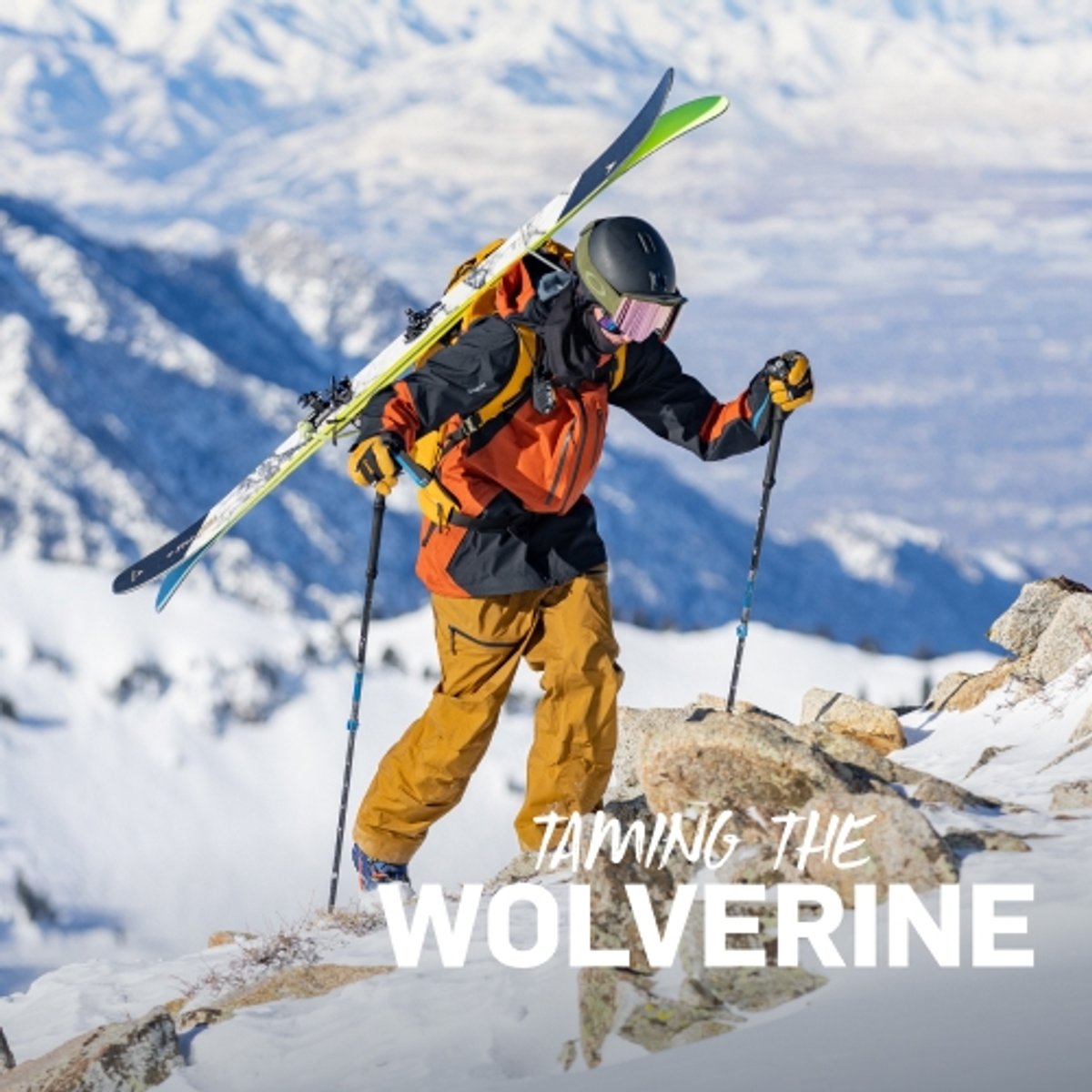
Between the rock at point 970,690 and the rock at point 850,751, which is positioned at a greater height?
the rock at point 970,690

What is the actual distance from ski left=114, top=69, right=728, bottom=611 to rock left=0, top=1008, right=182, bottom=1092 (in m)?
3.55

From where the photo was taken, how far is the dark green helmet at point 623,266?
329 inches

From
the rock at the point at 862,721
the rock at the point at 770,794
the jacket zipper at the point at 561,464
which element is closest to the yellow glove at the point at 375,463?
the jacket zipper at the point at 561,464

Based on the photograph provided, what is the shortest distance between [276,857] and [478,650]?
7697 cm

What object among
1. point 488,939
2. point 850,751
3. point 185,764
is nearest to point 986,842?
point 488,939

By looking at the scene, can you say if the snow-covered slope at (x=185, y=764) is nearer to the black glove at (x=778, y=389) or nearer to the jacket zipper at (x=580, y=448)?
the black glove at (x=778, y=389)

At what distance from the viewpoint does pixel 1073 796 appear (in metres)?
A: 8.13

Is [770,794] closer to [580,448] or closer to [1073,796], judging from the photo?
[1073,796]

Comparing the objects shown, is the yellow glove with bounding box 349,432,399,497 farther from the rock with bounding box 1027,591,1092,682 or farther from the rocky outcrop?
the rock with bounding box 1027,591,1092,682

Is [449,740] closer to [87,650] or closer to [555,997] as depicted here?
[555,997]

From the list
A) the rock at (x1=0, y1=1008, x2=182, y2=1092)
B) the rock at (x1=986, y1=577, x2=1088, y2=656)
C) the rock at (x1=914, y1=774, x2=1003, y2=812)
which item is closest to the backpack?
the rock at (x1=914, y1=774, x2=1003, y2=812)

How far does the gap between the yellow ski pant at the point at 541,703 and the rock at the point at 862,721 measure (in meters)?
3.88

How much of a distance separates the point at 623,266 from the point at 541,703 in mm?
2209

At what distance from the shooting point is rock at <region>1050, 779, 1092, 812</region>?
8.05 m
